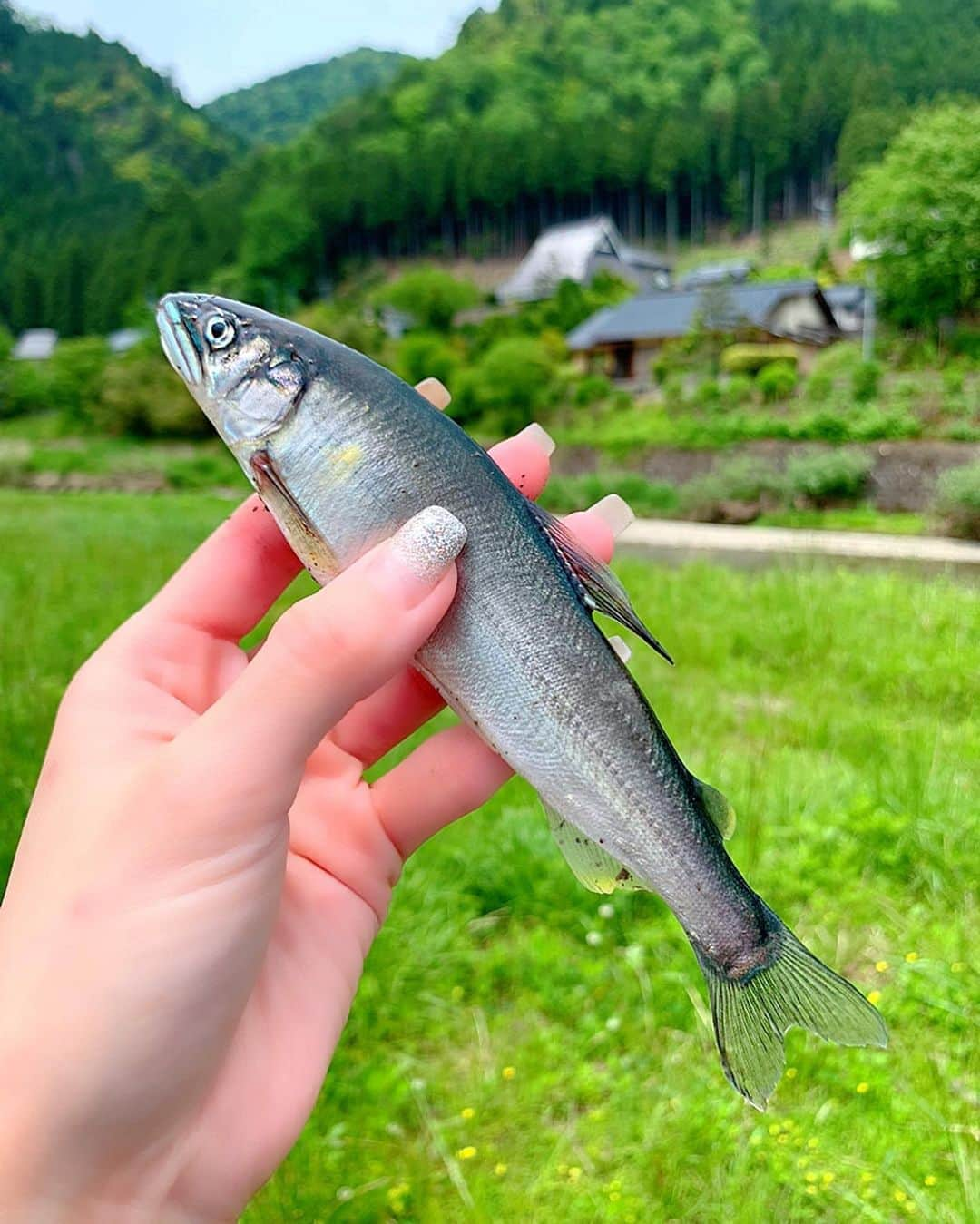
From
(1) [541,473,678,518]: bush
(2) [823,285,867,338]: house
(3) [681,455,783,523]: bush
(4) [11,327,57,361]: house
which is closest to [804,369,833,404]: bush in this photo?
(3) [681,455,783,523]: bush

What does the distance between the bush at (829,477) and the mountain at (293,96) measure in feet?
495

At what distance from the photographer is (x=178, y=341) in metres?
1.66

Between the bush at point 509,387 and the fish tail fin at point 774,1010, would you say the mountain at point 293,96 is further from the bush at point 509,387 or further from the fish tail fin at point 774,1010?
the fish tail fin at point 774,1010

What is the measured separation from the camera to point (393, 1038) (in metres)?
3.13

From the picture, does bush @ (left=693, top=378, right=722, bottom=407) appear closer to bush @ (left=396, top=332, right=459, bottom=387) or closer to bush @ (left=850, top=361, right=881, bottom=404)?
bush @ (left=850, top=361, right=881, bottom=404)

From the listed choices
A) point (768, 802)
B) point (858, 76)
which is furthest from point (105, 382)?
point (858, 76)

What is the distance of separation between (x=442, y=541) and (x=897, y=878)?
3129 mm

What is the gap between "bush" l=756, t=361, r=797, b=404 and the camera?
30.4m

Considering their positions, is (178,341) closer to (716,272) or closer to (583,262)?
(716,272)

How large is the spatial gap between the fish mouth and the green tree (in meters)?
36.6

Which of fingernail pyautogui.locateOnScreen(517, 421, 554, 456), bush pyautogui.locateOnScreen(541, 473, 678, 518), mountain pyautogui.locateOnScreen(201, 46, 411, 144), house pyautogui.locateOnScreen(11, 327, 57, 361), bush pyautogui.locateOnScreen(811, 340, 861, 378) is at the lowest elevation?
house pyautogui.locateOnScreen(11, 327, 57, 361)

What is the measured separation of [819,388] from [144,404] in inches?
1167

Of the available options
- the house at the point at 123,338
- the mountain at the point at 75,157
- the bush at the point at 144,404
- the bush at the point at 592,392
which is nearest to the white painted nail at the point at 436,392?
the bush at the point at 592,392

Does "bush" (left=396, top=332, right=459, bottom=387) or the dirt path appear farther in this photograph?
"bush" (left=396, top=332, right=459, bottom=387)
